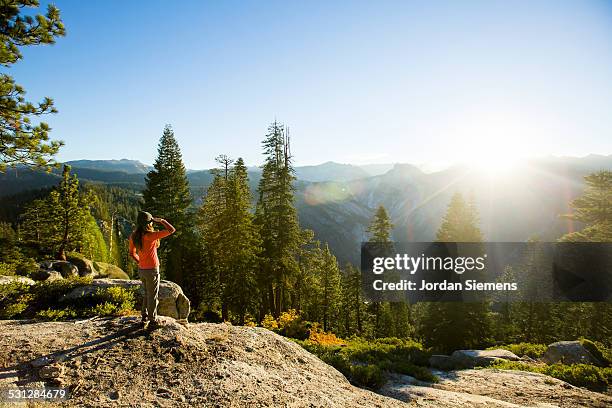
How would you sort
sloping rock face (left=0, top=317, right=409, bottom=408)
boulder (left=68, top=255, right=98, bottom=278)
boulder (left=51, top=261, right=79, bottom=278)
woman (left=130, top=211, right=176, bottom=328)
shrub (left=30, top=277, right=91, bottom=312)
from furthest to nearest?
boulder (left=68, top=255, right=98, bottom=278)
boulder (left=51, top=261, right=79, bottom=278)
shrub (left=30, top=277, right=91, bottom=312)
woman (left=130, top=211, right=176, bottom=328)
sloping rock face (left=0, top=317, right=409, bottom=408)

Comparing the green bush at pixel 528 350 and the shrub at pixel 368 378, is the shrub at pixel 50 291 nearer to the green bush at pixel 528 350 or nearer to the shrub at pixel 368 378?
the shrub at pixel 368 378

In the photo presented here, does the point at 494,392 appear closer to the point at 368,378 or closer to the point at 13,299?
the point at 368,378

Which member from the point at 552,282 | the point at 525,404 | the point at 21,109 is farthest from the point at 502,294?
the point at 21,109

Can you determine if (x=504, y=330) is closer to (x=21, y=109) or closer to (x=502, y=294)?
(x=502, y=294)

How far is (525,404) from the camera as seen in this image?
417 inches

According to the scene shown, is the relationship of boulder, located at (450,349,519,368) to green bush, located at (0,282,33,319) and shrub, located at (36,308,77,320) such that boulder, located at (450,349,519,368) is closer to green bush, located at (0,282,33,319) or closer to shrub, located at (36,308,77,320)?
shrub, located at (36,308,77,320)

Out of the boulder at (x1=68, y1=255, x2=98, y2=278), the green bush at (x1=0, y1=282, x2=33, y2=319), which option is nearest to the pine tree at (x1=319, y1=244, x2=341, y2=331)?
the boulder at (x1=68, y1=255, x2=98, y2=278)

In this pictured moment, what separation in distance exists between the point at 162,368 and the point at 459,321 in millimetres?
24439

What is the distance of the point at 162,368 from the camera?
7219mm

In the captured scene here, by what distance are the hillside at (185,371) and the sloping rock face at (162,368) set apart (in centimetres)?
2

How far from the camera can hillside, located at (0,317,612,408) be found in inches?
256

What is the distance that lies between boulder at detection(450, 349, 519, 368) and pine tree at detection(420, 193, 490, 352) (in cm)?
582

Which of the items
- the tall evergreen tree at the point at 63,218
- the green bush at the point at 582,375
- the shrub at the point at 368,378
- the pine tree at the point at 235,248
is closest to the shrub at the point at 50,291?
the shrub at the point at 368,378

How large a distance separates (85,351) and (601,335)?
1437 inches
